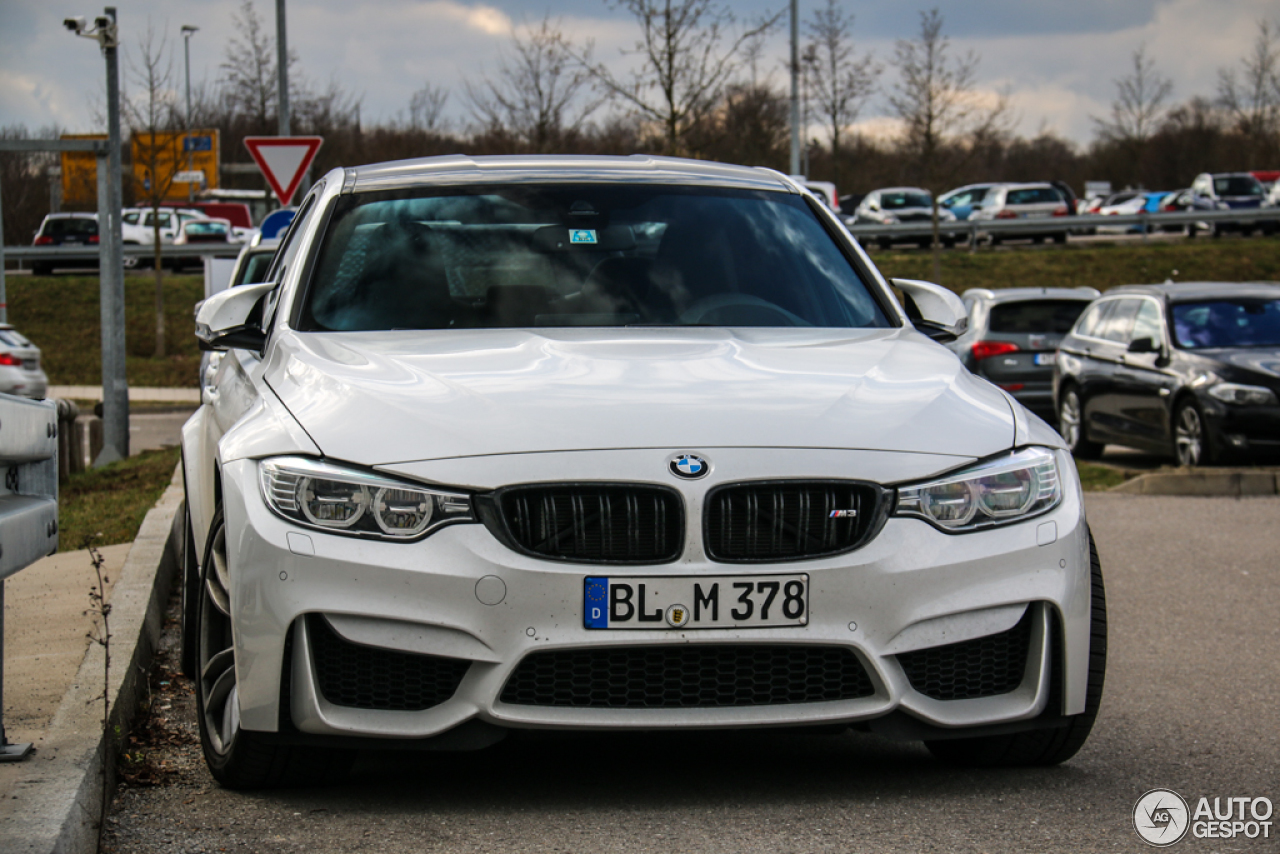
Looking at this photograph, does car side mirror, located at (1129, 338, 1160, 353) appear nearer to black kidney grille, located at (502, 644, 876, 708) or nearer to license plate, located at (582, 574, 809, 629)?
black kidney grille, located at (502, 644, 876, 708)

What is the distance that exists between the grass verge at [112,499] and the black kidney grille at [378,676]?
4.42m

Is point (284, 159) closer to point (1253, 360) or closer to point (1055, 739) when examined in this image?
point (1253, 360)

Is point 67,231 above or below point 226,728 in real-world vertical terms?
above

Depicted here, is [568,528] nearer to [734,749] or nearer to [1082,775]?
[734,749]

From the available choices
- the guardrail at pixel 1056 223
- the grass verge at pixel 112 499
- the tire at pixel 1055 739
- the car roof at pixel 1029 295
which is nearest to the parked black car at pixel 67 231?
the guardrail at pixel 1056 223

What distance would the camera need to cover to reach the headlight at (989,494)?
3623 mm

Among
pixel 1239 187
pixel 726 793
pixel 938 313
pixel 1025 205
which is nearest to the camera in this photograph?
pixel 726 793

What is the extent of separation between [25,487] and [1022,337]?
49.3ft

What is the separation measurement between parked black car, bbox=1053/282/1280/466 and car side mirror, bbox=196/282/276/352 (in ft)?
32.1

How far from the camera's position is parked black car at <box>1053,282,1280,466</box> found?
1277 cm

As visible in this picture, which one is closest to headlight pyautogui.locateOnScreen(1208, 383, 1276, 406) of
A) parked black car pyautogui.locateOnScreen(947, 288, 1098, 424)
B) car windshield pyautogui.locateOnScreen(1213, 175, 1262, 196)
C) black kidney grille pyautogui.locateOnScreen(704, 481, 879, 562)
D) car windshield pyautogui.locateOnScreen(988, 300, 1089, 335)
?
parked black car pyautogui.locateOnScreen(947, 288, 1098, 424)

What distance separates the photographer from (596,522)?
3500 millimetres

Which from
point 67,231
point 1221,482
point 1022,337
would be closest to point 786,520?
point 1221,482

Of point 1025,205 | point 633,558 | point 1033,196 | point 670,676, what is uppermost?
point 1033,196
